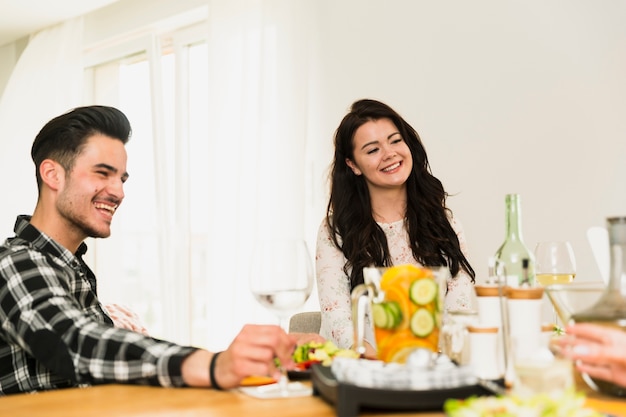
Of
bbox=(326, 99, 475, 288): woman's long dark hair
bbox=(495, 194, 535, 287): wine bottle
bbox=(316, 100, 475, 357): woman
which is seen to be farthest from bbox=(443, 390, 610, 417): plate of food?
bbox=(326, 99, 475, 288): woman's long dark hair

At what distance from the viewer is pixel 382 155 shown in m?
2.70

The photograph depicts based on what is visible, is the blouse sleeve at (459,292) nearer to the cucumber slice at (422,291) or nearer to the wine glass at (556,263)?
the wine glass at (556,263)

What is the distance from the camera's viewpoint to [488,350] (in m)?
1.25

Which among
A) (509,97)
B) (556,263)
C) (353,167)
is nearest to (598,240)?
(509,97)

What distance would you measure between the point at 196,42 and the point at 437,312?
170 inches

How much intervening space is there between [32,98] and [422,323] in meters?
Result: 5.41

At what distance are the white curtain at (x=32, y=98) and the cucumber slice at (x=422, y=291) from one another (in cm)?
503

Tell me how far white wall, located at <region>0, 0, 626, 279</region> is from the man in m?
1.87

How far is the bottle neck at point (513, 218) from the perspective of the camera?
1453 millimetres

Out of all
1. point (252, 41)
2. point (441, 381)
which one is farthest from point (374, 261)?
point (252, 41)

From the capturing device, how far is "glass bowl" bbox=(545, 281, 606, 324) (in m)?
1.22

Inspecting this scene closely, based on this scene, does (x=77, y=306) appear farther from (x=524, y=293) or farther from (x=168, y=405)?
(x=524, y=293)

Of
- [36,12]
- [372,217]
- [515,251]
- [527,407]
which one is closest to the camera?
[527,407]

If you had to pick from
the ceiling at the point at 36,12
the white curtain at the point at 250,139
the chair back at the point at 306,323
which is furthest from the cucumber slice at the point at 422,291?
the ceiling at the point at 36,12
